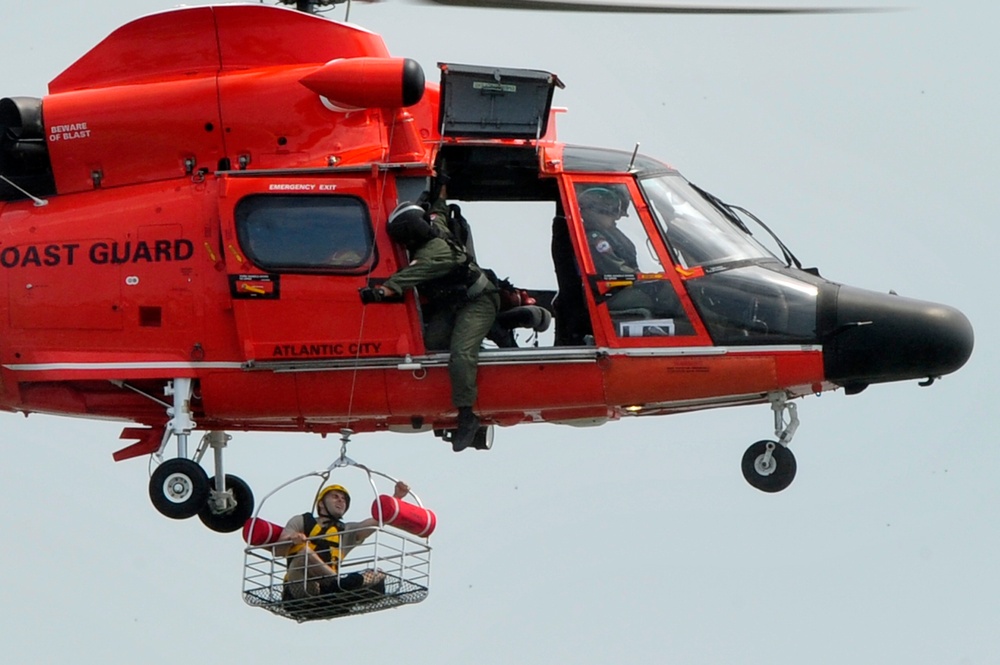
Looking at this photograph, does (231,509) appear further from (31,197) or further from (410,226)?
(410,226)

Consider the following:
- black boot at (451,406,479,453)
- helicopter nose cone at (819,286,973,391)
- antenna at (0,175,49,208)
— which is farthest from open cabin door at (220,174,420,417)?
helicopter nose cone at (819,286,973,391)

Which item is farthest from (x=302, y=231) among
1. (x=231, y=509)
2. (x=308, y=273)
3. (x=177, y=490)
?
(x=231, y=509)

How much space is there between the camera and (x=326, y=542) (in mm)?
14859

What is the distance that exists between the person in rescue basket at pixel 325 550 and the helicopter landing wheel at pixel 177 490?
67 centimetres

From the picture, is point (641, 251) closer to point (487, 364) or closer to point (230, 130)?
point (487, 364)

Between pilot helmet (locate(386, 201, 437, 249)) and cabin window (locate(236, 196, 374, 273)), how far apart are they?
0.25 m

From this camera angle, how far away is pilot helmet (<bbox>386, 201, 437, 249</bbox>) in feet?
48.1

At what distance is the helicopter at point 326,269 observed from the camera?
14773 millimetres

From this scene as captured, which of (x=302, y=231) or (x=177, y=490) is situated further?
(x=177, y=490)

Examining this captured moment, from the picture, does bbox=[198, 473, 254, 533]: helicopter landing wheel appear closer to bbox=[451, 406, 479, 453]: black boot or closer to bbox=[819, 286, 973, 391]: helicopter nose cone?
bbox=[451, 406, 479, 453]: black boot

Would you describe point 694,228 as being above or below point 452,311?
above

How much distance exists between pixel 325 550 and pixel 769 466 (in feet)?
9.57

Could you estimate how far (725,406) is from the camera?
15.3 metres

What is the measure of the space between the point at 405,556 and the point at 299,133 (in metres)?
2.88
